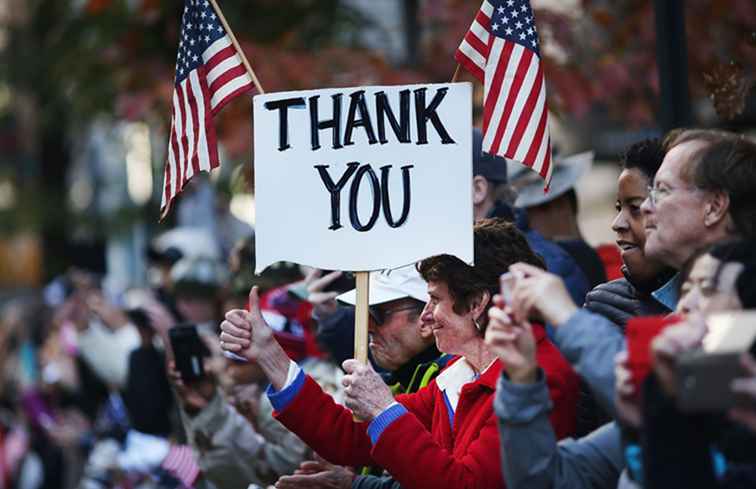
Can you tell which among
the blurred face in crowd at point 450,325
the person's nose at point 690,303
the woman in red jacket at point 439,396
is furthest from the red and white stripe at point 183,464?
the person's nose at point 690,303

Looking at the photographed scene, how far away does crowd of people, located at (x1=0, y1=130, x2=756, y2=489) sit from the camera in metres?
3.60

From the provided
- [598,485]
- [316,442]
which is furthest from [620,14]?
[598,485]

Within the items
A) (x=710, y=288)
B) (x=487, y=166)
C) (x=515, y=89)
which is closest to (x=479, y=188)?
(x=487, y=166)

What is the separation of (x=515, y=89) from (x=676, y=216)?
1.34 metres

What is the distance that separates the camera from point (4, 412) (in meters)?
16.5

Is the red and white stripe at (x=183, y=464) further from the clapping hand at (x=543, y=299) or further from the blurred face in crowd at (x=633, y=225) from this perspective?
the clapping hand at (x=543, y=299)

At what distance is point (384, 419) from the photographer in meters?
4.68

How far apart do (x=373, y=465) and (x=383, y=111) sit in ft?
4.12

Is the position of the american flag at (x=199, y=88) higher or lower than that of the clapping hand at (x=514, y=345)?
higher

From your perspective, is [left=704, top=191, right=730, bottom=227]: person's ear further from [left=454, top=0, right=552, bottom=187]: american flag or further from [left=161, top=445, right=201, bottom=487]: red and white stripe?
[left=161, top=445, right=201, bottom=487]: red and white stripe

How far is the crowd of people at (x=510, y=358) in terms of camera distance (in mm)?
3598

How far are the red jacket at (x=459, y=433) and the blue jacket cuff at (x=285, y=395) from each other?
0.02m

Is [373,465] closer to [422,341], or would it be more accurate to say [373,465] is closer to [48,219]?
[422,341]

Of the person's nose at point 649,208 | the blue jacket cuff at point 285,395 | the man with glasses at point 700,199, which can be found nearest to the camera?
the man with glasses at point 700,199
